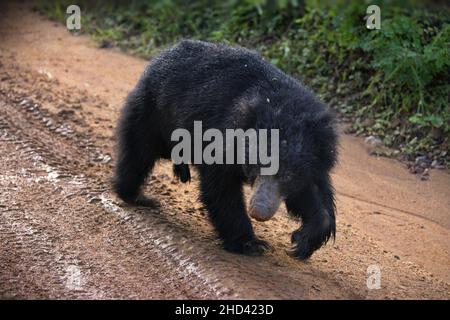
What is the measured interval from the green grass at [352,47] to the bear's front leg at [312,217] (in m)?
3.06

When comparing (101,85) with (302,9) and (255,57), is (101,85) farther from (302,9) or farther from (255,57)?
(255,57)

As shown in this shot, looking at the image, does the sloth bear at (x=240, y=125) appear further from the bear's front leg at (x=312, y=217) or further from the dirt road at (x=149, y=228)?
the dirt road at (x=149, y=228)

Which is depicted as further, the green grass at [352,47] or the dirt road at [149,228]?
the green grass at [352,47]

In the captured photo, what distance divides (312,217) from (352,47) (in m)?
4.45

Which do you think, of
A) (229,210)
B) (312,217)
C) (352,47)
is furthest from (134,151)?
(352,47)

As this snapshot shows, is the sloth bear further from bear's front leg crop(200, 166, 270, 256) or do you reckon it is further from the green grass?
the green grass

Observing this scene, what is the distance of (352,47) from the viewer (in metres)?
9.48

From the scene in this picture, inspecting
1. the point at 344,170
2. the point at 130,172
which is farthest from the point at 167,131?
the point at 344,170

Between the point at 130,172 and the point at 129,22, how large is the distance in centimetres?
630

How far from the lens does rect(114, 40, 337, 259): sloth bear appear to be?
17.1ft

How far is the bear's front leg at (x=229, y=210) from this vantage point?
5543mm

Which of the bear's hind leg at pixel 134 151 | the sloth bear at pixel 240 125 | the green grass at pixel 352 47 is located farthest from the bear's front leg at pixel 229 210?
the green grass at pixel 352 47

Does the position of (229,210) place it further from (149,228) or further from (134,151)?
(134,151)

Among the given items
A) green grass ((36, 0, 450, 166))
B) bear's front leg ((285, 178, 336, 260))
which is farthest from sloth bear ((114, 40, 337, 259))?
green grass ((36, 0, 450, 166))
